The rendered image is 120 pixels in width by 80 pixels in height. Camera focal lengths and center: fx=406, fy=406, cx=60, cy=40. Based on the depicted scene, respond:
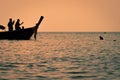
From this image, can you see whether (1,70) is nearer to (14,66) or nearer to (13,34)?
(14,66)

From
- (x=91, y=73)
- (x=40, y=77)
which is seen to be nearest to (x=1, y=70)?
(x=40, y=77)

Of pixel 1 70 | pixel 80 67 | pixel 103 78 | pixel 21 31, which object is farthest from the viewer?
pixel 21 31

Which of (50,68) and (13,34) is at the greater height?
(13,34)

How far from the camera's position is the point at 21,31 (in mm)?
45656

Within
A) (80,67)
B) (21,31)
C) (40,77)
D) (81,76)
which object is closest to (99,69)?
(80,67)

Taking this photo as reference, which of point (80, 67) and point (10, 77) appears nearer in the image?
point (10, 77)

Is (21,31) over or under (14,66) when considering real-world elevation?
over

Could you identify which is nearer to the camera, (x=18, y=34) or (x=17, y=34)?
(x=17, y=34)

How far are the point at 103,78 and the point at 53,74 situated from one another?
2.17 m

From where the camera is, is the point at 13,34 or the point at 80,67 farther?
the point at 13,34

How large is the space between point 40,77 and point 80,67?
4342 mm

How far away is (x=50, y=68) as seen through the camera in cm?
1880

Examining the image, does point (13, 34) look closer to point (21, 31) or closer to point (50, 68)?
point (21, 31)

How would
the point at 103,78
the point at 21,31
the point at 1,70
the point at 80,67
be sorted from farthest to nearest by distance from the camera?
the point at 21,31, the point at 80,67, the point at 1,70, the point at 103,78
